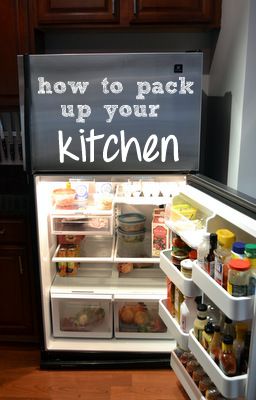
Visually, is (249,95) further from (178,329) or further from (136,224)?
(178,329)

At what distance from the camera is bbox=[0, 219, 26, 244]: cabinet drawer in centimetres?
217

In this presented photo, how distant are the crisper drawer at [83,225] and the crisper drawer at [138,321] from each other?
1.45 ft

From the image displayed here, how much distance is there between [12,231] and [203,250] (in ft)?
Result: 3.95

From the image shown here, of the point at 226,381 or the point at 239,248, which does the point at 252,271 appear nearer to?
the point at 239,248

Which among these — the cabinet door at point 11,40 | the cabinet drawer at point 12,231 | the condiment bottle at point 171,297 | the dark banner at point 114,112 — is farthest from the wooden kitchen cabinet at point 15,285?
the condiment bottle at point 171,297

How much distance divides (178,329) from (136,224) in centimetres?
73

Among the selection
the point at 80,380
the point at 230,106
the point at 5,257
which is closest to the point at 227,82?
the point at 230,106

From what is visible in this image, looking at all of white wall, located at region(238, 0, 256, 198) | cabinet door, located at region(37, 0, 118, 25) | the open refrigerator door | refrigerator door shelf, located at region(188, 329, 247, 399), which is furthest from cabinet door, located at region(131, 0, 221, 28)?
refrigerator door shelf, located at region(188, 329, 247, 399)

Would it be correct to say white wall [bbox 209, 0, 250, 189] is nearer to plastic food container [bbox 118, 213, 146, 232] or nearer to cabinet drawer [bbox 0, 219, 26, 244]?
plastic food container [bbox 118, 213, 146, 232]

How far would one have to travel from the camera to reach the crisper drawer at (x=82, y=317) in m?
2.25

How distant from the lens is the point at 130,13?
2.03 meters

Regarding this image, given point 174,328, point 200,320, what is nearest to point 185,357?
point 174,328

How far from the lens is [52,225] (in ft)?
7.07

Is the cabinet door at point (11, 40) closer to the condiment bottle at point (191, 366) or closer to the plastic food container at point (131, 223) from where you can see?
the plastic food container at point (131, 223)
